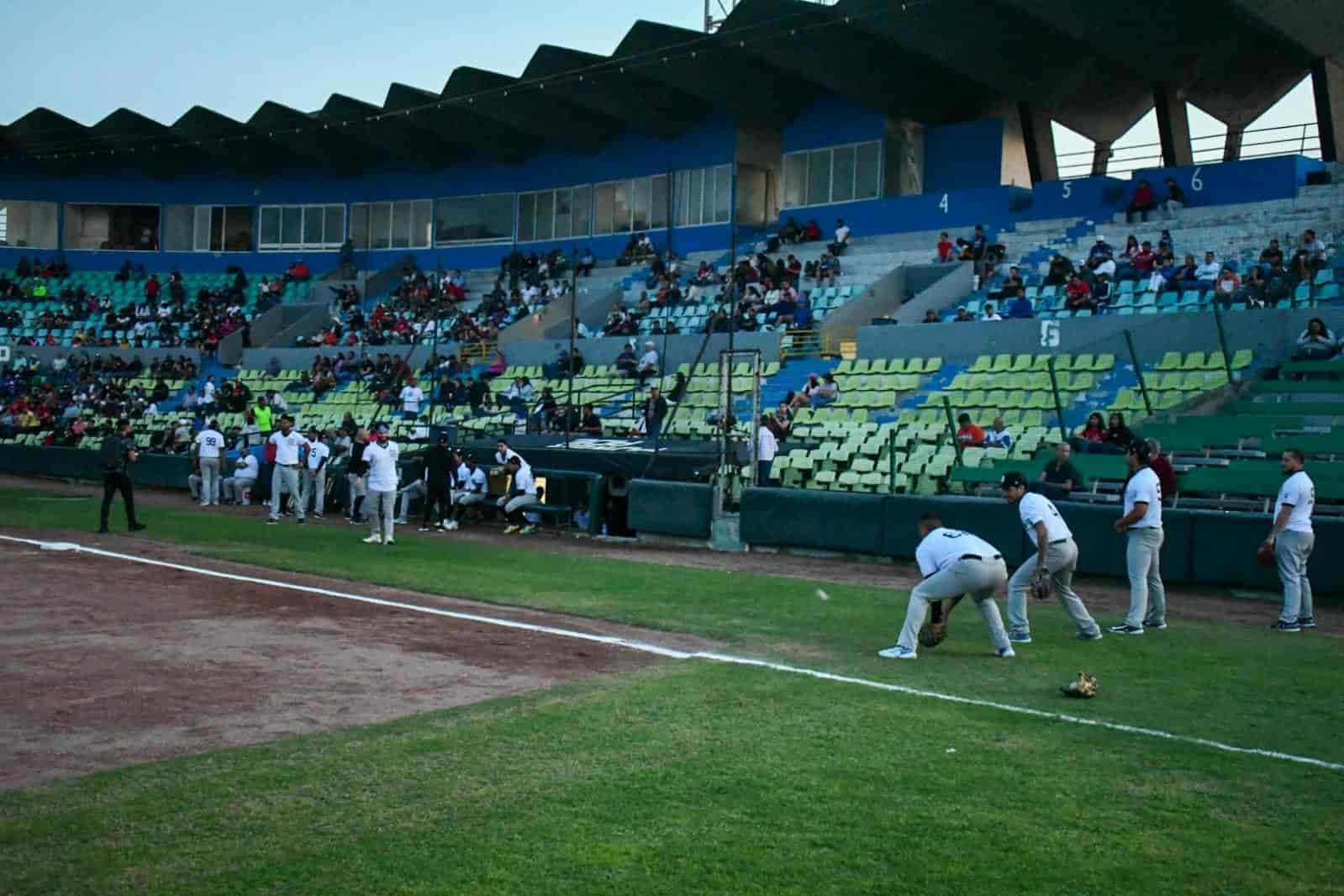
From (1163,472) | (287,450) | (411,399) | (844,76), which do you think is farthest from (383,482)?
(844,76)

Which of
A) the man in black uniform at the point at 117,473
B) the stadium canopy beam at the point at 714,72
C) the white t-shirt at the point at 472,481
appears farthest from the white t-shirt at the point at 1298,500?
the stadium canopy beam at the point at 714,72

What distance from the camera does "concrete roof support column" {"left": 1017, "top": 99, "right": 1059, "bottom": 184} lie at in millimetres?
38750

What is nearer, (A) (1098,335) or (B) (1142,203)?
(A) (1098,335)

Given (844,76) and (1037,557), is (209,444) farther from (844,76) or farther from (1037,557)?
(1037,557)

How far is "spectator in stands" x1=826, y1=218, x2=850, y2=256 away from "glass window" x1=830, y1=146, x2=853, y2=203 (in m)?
2.42

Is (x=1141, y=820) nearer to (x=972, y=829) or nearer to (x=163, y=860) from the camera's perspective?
(x=972, y=829)

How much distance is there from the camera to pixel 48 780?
7129 millimetres

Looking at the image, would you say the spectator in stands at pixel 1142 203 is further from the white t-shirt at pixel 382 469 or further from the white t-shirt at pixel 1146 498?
the white t-shirt at pixel 1146 498

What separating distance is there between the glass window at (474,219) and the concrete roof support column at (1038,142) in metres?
21.2

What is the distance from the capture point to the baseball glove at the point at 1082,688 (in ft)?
31.7

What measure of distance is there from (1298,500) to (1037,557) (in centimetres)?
350

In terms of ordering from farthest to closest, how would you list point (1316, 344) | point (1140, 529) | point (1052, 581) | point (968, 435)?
point (1316, 344) → point (968, 435) → point (1140, 529) → point (1052, 581)

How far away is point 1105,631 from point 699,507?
33.1ft

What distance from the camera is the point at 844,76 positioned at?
1543 inches
